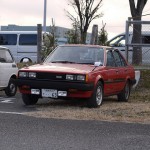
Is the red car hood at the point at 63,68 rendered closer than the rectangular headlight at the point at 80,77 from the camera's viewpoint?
No

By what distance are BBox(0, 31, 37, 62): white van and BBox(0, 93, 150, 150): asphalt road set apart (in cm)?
1793

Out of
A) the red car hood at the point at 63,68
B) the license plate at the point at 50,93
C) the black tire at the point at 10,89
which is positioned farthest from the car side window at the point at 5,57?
the license plate at the point at 50,93

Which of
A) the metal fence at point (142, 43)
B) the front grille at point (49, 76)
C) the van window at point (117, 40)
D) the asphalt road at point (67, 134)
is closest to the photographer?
the asphalt road at point (67, 134)

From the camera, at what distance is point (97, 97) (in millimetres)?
12148

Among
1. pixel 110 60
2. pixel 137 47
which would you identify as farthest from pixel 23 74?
pixel 137 47

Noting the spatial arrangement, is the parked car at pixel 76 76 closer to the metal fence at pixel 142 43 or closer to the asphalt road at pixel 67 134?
the asphalt road at pixel 67 134

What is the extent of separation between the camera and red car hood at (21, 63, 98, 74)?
11.8 metres

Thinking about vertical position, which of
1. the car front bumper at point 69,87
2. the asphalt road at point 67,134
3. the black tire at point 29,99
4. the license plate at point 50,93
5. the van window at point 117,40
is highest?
the van window at point 117,40

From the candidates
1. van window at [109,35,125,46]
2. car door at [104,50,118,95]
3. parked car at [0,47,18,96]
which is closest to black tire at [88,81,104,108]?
car door at [104,50,118,95]

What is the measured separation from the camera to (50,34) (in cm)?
2159

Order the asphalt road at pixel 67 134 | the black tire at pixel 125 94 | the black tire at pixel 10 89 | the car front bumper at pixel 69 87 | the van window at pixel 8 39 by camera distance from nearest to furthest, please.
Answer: the asphalt road at pixel 67 134 < the car front bumper at pixel 69 87 < the black tire at pixel 125 94 < the black tire at pixel 10 89 < the van window at pixel 8 39

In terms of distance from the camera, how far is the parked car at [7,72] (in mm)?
14484

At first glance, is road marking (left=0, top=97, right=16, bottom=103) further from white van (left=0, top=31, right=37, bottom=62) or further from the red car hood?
white van (left=0, top=31, right=37, bottom=62)

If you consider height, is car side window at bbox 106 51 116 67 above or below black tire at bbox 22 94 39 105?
above
